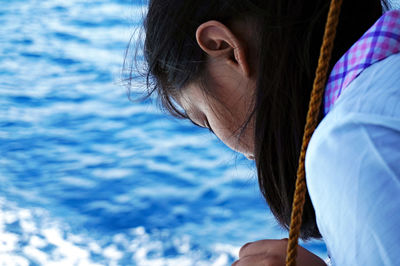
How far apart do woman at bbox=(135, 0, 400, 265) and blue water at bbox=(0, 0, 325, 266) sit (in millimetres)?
1681

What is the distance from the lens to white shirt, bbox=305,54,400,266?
57 centimetres

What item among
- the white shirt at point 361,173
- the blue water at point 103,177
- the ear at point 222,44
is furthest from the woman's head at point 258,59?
the blue water at point 103,177

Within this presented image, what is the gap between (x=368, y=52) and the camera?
2.32ft

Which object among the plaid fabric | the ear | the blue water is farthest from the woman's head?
the blue water

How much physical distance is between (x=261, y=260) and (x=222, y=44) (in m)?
0.35

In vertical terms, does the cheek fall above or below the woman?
below

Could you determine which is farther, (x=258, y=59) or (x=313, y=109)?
(x=258, y=59)

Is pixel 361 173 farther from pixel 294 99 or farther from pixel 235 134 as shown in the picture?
pixel 235 134

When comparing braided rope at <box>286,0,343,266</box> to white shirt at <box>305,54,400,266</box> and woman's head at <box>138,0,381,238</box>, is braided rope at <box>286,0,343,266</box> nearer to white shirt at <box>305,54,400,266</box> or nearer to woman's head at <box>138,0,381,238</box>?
white shirt at <box>305,54,400,266</box>

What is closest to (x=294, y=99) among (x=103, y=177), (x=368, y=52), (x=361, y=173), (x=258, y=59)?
(x=258, y=59)

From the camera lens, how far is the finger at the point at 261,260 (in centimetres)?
85

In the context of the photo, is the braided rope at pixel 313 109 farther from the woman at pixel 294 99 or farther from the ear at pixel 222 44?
the ear at pixel 222 44

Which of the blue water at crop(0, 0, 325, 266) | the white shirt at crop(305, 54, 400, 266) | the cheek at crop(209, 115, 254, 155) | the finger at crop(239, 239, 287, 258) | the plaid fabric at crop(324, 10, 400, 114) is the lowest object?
the blue water at crop(0, 0, 325, 266)

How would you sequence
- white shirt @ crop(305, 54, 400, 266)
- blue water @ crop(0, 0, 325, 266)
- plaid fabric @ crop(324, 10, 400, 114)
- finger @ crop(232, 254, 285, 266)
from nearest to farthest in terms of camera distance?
white shirt @ crop(305, 54, 400, 266) → plaid fabric @ crop(324, 10, 400, 114) → finger @ crop(232, 254, 285, 266) → blue water @ crop(0, 0, 325, 266)
